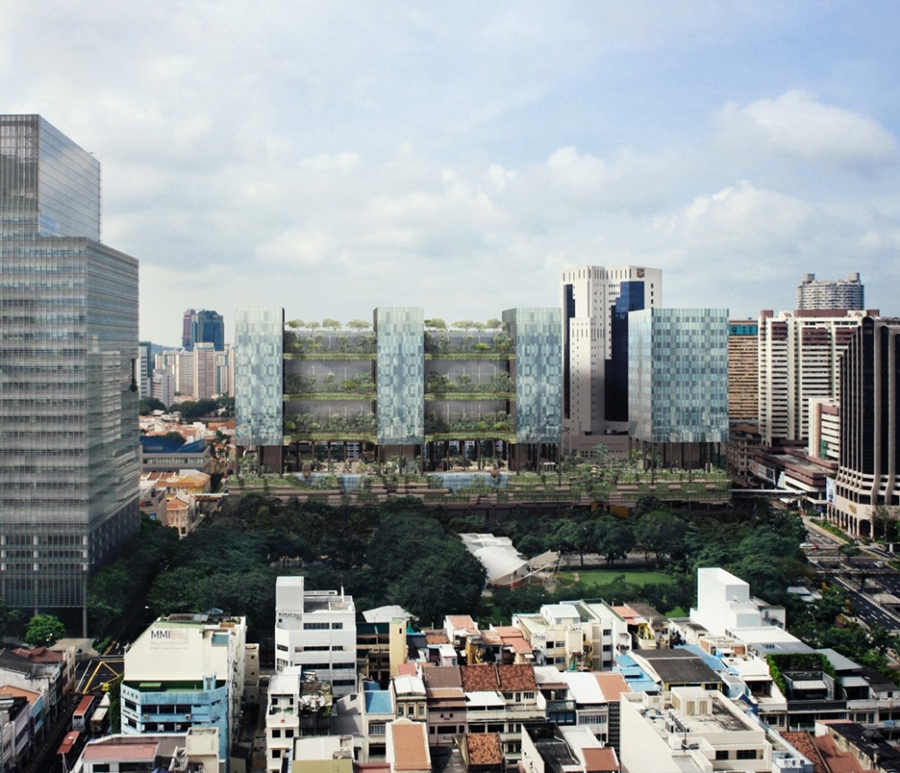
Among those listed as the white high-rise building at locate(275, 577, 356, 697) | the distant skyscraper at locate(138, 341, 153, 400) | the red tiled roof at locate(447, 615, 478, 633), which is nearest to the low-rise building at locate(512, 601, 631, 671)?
the red tiled roof at locate(447, 615, 478, 633)

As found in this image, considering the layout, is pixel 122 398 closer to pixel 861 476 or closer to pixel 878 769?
pixel 878 769

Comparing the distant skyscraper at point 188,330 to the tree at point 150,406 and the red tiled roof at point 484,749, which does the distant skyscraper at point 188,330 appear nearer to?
the tree at point 150,406

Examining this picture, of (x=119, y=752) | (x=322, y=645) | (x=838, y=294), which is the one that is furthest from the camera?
(x=838, y=294)

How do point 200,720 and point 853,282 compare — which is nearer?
point 200,720

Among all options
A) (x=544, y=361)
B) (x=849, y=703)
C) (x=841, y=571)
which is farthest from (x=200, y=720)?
(x=544, y=361)

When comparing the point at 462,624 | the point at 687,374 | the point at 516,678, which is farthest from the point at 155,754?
the point at 687,374

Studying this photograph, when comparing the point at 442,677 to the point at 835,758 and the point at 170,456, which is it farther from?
the point at 170,456

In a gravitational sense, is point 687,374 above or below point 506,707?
above
